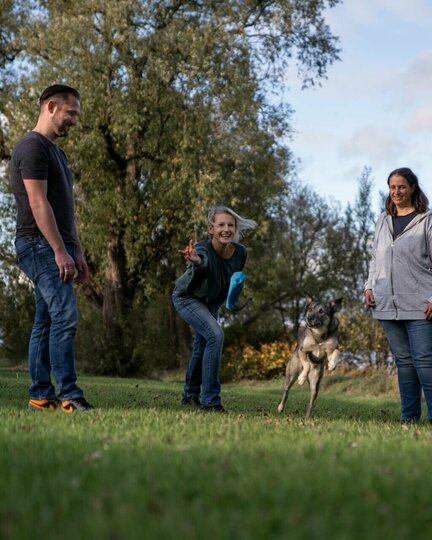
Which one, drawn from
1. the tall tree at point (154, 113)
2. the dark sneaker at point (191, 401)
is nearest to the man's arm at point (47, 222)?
the dark sneaker at point (191, 401)

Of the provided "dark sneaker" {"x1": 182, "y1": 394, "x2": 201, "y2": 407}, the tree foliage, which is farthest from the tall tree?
"dark sneaker" {"x1": 182, "y1": 394, "x2": 201, "y2": 407}

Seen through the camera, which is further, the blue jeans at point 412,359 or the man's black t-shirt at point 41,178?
the blue jeans at point 412,359

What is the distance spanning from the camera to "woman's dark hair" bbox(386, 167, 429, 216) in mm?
8758

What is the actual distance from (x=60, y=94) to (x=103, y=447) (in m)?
3.87

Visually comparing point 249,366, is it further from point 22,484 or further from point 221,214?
point 22,484

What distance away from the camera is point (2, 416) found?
7363 mm

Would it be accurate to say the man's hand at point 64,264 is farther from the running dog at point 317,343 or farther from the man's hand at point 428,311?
the man's hand at point 428,311

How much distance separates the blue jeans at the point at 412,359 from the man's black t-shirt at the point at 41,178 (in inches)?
A: 144

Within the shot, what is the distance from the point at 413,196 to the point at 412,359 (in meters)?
1.78

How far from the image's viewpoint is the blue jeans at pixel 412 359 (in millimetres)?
8695

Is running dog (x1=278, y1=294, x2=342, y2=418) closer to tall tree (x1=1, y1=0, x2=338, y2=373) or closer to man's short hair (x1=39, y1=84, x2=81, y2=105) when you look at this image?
man's short hair (x1=39, y1=84, x2=81, y2=105)

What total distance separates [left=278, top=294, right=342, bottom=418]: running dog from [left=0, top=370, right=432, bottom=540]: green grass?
116 inches

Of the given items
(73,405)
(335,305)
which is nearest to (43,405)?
(73,405)

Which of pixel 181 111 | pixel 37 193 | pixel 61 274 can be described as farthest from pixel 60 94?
pixel 181 111
